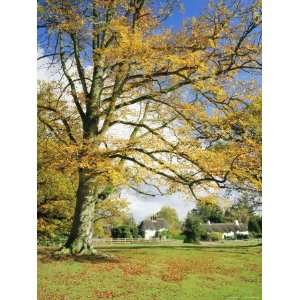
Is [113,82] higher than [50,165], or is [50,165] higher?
[113,82]

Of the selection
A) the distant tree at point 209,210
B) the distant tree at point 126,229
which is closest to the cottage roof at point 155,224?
the distant tree at point 126,229

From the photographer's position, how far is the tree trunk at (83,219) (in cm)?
576

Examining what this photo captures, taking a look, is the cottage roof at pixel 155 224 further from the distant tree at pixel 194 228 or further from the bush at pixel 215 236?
the bush at pixel 215 236

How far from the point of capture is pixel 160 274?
5.55 metres

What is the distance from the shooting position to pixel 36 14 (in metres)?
5.91

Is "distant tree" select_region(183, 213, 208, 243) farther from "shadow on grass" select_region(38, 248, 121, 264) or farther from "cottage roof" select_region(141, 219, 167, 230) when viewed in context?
"shadow on grass" select_region(38, 248, 121, 264)

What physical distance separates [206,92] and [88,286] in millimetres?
2183

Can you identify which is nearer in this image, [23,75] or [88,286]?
[88,286]

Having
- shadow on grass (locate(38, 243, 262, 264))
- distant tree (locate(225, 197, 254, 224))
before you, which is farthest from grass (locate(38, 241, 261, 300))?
distant tree (locate(225, 197, 254, 224))

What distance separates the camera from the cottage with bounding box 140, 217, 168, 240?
221 inches

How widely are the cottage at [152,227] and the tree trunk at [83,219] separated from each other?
0.54 m
